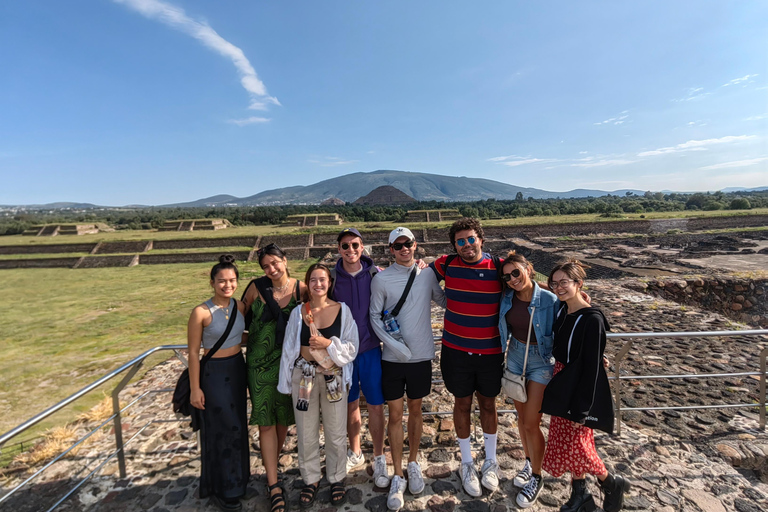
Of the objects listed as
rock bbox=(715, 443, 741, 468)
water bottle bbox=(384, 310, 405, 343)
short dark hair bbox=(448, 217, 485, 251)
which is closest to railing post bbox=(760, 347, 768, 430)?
rock bbox=(715, 443, 741, 468)

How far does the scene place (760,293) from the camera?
29.4 feet

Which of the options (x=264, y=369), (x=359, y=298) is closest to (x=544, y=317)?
(x=359, y=298)

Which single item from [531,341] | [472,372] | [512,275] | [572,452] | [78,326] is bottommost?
[78,326]

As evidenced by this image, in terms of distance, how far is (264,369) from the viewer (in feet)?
8.31

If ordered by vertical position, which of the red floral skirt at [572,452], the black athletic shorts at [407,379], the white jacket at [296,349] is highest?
the white jacket at [296,349]

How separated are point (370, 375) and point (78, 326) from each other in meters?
12.2

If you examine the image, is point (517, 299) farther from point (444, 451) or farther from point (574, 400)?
point (444, 451)

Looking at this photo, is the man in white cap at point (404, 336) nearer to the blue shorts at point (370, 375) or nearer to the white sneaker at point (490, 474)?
the blue shorts at point (370, 375)

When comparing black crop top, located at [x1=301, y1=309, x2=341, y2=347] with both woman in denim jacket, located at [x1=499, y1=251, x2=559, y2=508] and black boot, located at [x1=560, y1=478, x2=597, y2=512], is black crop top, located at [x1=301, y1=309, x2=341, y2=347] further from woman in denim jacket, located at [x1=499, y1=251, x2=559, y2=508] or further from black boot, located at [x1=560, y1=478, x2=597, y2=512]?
black boot, located at [x1=560, y1=478, x2=597, y2=512]

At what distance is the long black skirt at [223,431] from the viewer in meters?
2.50

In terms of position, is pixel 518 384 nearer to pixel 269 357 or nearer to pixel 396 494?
pixel 396 494

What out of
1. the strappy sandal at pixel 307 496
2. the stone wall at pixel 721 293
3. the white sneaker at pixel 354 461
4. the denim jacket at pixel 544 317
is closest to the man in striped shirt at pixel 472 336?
the denim jacket at pixel 544 317

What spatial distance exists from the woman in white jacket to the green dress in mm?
171

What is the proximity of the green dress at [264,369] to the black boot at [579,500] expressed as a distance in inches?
79.5
